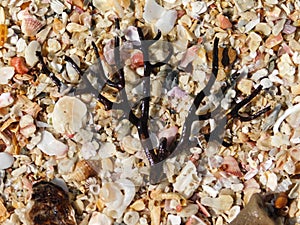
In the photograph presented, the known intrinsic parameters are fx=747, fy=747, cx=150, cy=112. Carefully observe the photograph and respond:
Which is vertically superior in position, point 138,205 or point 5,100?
point 5,100

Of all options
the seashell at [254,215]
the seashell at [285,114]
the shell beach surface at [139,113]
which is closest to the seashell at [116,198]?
the shell beach surface at [139,113]

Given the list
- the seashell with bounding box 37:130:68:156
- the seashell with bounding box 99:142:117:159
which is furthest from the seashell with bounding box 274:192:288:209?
the seashell with bounding box 37:130:68:156

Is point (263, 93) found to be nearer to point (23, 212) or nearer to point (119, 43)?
point (119, 43)

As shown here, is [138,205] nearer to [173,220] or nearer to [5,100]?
[173,220]

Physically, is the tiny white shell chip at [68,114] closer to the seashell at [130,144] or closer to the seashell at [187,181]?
the seashell at [130,144]

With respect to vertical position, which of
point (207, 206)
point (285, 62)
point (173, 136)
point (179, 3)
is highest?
point (179, 3)

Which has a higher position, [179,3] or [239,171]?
[179,3]

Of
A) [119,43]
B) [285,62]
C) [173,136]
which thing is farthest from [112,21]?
[285,62]

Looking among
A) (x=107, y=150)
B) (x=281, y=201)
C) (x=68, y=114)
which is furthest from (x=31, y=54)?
(x=281, y=201)
